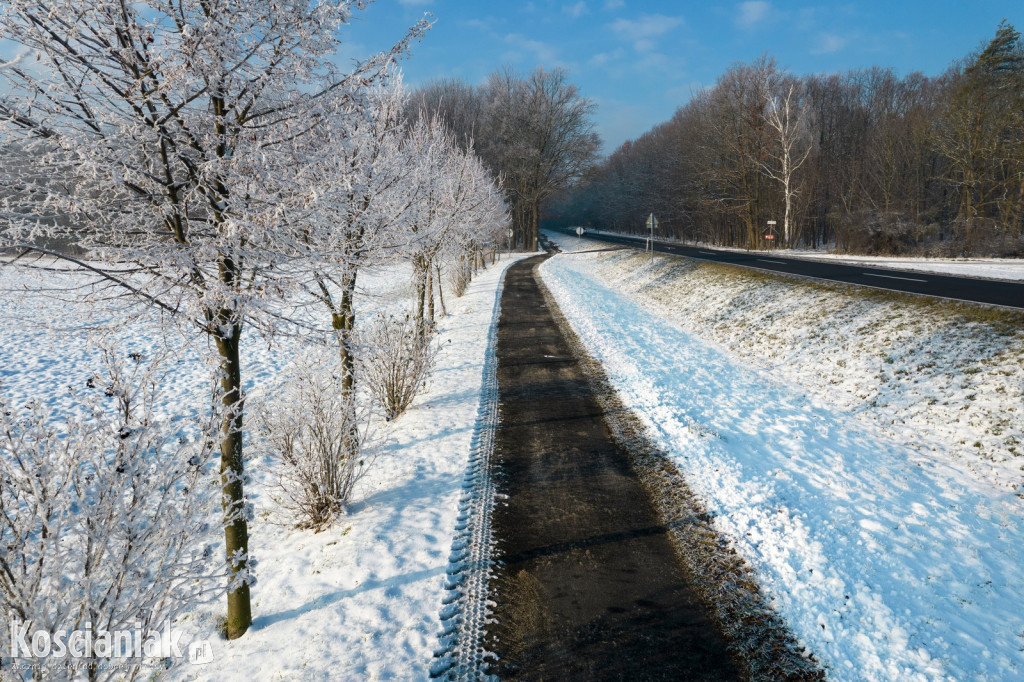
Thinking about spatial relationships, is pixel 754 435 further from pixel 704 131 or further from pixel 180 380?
pixel 704 131

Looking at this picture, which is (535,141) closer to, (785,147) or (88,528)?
(785,147)

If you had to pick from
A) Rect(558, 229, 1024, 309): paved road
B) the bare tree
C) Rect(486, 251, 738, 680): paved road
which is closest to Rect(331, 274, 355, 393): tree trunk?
Rect(486, 251, 738, 680): paved road

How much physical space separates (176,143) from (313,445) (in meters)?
3.52

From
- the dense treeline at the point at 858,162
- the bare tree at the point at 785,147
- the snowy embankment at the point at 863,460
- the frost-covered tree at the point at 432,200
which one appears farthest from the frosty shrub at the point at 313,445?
the bare tree at the point at 785,147

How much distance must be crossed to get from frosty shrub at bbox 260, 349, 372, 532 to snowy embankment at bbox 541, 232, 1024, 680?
4527 millimetres

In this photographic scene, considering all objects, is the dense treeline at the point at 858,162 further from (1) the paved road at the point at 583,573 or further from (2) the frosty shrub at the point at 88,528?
(2) the frosty shrub at the point at 88,528

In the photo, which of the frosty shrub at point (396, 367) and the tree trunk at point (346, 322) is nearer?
the tree trunk at point (346, 322)

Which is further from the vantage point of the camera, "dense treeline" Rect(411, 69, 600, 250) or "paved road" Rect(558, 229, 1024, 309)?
"dense treeline" Rect(411, 69, 600, 250)

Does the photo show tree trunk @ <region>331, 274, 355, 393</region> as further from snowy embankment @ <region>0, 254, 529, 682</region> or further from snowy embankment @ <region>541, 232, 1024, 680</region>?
snowy embankment @ <region>541, 232, 1024, 680</region>

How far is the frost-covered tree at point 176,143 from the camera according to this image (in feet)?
10.8

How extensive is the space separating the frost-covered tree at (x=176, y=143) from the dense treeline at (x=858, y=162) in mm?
34054

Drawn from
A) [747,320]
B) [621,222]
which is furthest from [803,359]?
[621,222]

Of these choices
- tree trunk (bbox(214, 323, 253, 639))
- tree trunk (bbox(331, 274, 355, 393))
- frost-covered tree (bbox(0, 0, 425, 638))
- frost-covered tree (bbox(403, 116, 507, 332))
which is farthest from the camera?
frost-covered tree (bbox(403, 116, 507, 332))

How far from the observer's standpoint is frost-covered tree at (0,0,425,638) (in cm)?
330
